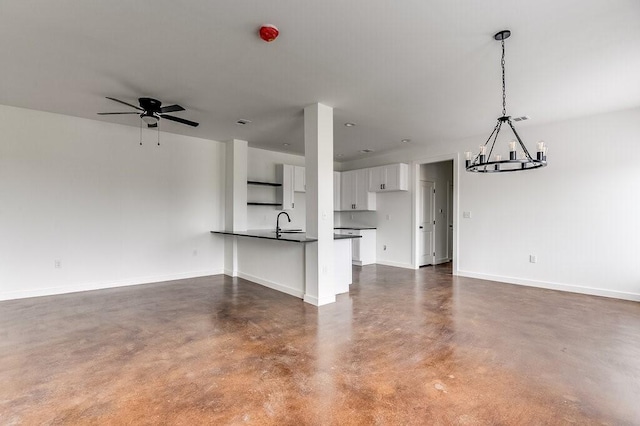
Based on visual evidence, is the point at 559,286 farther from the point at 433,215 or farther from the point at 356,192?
the point at 356,192

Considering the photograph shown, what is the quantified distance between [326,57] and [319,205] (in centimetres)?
184

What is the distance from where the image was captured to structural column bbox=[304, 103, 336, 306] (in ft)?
13.7

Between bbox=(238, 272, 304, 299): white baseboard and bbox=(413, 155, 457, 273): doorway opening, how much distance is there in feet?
10.7

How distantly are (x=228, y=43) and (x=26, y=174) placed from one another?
3949 millimetres

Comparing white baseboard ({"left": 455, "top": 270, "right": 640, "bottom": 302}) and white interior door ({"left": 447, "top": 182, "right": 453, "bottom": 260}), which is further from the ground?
white interior door ({"left": 447, "top": 182, "right": 453, "bottom": 260})

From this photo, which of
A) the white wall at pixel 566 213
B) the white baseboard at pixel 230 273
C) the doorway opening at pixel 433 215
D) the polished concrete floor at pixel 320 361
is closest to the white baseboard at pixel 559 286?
the white wall at pixel 566 213

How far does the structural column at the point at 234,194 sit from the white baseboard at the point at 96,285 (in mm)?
557

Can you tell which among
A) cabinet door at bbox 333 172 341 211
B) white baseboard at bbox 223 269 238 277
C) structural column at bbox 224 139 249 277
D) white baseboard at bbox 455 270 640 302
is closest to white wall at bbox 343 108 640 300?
white baseboard at bbox 455 270 640 302

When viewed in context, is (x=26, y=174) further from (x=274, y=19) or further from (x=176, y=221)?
(x=274, y=19)

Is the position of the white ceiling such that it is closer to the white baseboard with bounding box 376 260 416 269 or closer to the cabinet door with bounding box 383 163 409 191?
the cabinet door with bounding box 383 163 409 191

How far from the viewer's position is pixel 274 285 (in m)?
5.05

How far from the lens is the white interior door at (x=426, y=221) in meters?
7.09

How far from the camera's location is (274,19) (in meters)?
2.38

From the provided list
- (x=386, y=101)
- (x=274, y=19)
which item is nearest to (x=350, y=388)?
(x=274, y=19)
